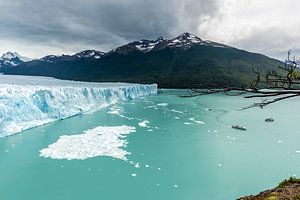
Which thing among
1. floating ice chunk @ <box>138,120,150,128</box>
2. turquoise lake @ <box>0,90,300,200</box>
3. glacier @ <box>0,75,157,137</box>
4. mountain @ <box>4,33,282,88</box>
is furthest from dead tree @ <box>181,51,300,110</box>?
mountain @ <box>4,33,282,88</box>

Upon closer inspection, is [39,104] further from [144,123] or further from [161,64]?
[161,64]

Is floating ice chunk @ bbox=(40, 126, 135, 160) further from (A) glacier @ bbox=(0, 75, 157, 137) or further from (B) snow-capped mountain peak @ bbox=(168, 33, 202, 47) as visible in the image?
(B) snow-capped mountain peak @ bbox=(168, 33, 202, 47)

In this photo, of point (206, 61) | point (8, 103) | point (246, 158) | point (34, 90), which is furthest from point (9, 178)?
point (206, 61)

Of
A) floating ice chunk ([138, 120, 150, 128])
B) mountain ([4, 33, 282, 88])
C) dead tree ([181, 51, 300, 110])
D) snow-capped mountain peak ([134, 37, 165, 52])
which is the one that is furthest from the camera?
snow-capped mountain peak ([134, 37, 165, 52])

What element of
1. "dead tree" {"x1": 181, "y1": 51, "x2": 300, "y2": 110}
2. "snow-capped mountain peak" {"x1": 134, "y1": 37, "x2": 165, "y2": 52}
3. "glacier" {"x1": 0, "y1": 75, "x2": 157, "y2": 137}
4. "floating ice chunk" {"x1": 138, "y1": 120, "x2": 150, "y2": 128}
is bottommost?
"floating ice chunk" {"x1": 138, "y1": 120, "x2": 150, "y2": 128}

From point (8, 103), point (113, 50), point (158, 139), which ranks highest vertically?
point (113, 50)

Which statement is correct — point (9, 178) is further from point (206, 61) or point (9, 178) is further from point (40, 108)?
point (206, 61)

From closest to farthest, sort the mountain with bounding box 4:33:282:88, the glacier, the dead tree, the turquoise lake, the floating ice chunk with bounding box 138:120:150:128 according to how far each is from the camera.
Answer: the dead tree < the turquoise lake < the glacier < the floating ice chunk with bounding box 138:120:150:128 < the mountain with bounding box 4:33:282:88

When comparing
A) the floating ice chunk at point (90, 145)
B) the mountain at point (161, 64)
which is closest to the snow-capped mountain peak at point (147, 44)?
the mountain at point (161, 64)
